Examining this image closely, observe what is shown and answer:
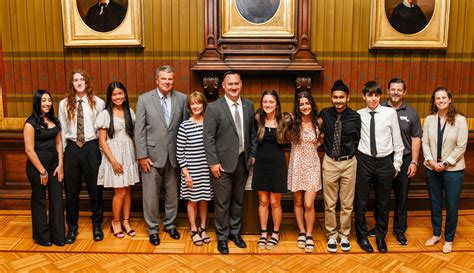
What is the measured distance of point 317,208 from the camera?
15.5ft

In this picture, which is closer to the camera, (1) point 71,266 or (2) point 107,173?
(1) point 71,266

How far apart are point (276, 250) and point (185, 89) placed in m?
1.92

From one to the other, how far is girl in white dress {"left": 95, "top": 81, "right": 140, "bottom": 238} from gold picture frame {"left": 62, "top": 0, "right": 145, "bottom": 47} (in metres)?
0.83

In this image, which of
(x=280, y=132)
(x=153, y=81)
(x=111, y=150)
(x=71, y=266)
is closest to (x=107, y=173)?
(x=111, y=150)

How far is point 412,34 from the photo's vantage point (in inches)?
179

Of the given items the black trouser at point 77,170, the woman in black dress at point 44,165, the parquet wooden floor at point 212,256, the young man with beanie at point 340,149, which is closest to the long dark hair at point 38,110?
the woman in black dress at point 44,165

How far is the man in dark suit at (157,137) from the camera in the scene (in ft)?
12.5

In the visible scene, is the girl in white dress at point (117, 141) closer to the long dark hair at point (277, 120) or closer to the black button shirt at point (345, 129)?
the long dark hair at point (277, 120)

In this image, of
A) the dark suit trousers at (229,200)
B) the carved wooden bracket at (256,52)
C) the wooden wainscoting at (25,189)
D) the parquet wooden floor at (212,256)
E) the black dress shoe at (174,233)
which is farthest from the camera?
the wooden wainscoting at (25,189)

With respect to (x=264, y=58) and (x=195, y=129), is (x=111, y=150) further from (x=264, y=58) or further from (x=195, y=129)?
(x=264, y=58)

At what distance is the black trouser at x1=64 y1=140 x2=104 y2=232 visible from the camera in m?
3.92

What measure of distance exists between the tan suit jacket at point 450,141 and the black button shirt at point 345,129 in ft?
2.09

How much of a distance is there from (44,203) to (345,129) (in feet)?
8.91

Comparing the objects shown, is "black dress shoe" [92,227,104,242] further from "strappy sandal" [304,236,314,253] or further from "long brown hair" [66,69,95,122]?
"strappy sandal" [304,236,314,253]
